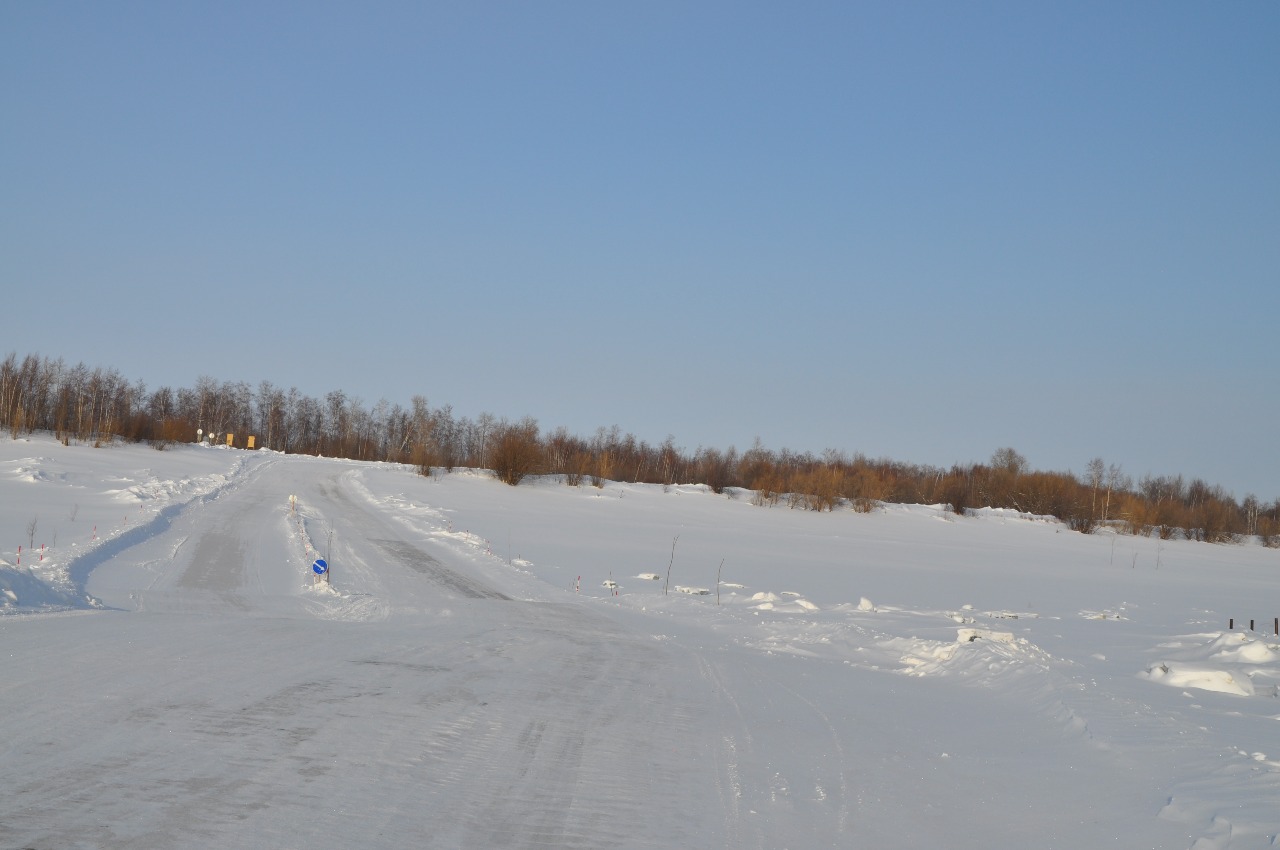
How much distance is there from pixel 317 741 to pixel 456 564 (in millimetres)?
16466

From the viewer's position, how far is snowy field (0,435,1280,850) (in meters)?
5.09

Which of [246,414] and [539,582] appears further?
[246,414]

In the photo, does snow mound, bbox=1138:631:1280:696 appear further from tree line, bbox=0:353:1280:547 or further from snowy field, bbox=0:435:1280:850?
tree line, bbox=0:353:1280:547

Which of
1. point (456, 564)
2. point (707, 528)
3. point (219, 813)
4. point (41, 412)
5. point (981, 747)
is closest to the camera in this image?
point (219, 813)

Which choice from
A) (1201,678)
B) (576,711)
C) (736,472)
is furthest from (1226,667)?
(736,472)

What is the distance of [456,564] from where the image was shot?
22.4m

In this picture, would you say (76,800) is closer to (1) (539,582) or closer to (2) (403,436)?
(1) (539,582)

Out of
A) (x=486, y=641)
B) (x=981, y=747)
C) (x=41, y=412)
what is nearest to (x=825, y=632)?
(x=486, y=641)

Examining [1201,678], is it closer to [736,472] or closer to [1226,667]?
[1226,667]

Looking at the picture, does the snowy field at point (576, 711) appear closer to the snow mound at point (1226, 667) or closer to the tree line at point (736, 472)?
the snow mound at point (1226, 667)

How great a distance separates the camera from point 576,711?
26.3ft

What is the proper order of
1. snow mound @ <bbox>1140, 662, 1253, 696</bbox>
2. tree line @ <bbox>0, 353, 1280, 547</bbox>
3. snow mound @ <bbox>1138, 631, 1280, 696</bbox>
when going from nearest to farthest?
snow mound @ <bbox>1140, 662, 1253, 696</bbox> → snow mound @ <bbox>1138, 631, 1280, 696</bbox> → tree line @ <bbox>0, 353, 1280, 547</bbox>

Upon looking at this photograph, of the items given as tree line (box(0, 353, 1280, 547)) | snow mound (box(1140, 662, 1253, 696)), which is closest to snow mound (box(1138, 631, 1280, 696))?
snow mound (box(1140, 662, 1253, 696))

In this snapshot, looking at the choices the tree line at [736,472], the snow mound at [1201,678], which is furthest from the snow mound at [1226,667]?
the tree line at [736,472]
